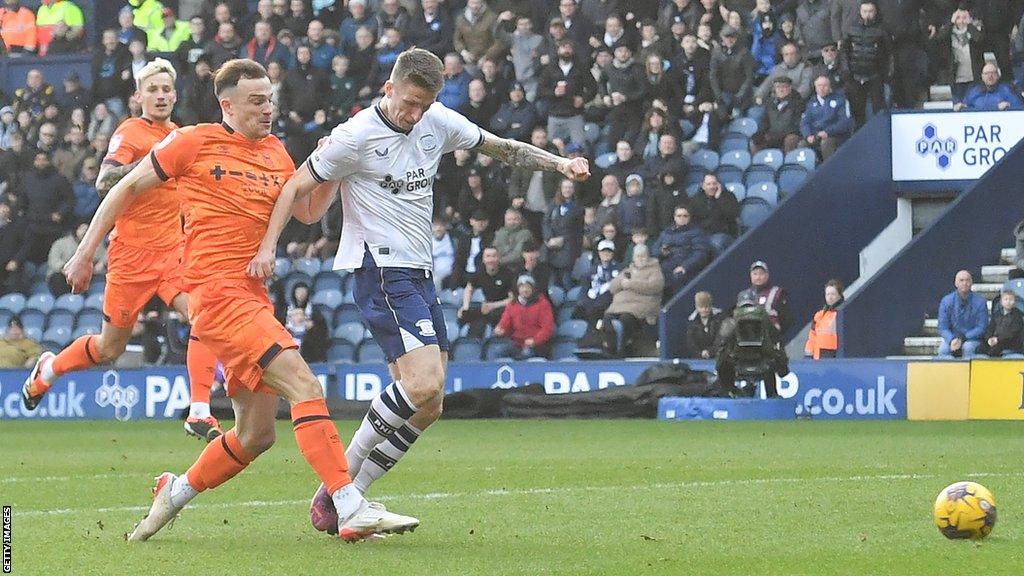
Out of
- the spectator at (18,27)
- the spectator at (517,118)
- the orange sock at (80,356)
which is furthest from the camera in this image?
the spectator at (18,27)

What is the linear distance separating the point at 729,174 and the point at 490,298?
3.50 m

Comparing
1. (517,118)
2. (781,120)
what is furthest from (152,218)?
(781,120)

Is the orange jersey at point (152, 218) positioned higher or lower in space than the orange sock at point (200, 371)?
higher

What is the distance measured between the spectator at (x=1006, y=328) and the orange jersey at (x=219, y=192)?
1274 cm

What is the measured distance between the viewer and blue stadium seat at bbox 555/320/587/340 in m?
21.8

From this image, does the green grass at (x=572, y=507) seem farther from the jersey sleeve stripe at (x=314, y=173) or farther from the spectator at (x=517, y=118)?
the spectator at (x=517, y=118)

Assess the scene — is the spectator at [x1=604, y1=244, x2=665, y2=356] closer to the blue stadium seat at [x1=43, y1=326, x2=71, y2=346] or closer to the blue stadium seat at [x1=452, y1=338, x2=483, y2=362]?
the blue stadium seat at [x1=452, y1=338, x2=483, y2=362]

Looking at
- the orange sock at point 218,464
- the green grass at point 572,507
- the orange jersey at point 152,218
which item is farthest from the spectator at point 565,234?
the orange sock at point 218,464

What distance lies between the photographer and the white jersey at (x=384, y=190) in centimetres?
830

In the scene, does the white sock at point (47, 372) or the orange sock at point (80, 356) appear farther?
the white sock at point (47, 372)

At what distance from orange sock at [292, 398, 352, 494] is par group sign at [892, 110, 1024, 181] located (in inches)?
619

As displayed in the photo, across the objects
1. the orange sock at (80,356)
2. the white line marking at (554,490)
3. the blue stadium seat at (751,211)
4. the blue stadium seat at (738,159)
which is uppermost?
the blue stadium seat at (738,159)

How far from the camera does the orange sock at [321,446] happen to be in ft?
25.1
